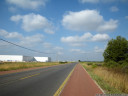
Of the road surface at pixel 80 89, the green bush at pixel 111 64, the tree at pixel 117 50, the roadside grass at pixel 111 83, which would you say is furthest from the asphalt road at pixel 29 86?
the tree at pixel 117 50

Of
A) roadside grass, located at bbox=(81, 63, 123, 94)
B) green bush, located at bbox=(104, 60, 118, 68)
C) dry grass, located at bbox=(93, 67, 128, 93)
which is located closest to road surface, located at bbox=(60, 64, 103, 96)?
roadside grass, located at bbox=(81, 63, 123, 94)

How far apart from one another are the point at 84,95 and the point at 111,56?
88.8 ft

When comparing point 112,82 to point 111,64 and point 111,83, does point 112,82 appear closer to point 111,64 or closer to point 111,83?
point 111,83

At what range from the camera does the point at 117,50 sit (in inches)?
1155

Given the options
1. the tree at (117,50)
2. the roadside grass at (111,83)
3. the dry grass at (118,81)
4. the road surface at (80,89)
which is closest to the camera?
the road surface at (80,89)

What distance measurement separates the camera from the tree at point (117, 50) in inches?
1139

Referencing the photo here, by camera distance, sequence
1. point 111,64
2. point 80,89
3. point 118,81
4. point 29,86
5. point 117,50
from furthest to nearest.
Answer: point 117,50 → point 111,64 → point 118,81 → point 29,86 → point 80,89

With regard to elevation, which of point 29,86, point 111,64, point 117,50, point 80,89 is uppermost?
point 117,50

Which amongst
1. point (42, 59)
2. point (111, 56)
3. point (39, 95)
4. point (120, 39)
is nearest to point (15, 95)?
point (39, 95)

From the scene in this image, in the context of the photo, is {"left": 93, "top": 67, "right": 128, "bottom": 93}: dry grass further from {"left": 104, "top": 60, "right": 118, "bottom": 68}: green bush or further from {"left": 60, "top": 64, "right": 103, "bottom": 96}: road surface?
{"left": 104, "top": 60, "right": 118, "bottom": 68}: green bush

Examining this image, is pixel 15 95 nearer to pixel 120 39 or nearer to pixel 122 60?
pixel 122 60

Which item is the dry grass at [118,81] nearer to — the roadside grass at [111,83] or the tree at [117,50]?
the roadside grass at [111,83]

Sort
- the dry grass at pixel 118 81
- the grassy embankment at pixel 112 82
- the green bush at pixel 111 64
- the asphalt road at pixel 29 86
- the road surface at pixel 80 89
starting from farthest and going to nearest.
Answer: the green bush at pixel 111 64 → the dry grass at pixel 118 81 → the grassy embankment at pixel 112 82 → the road surface at pixel 80 89 → the asphalt road at pixel 29 86

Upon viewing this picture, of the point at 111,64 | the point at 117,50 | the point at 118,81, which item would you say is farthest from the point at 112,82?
the point at 117,50
